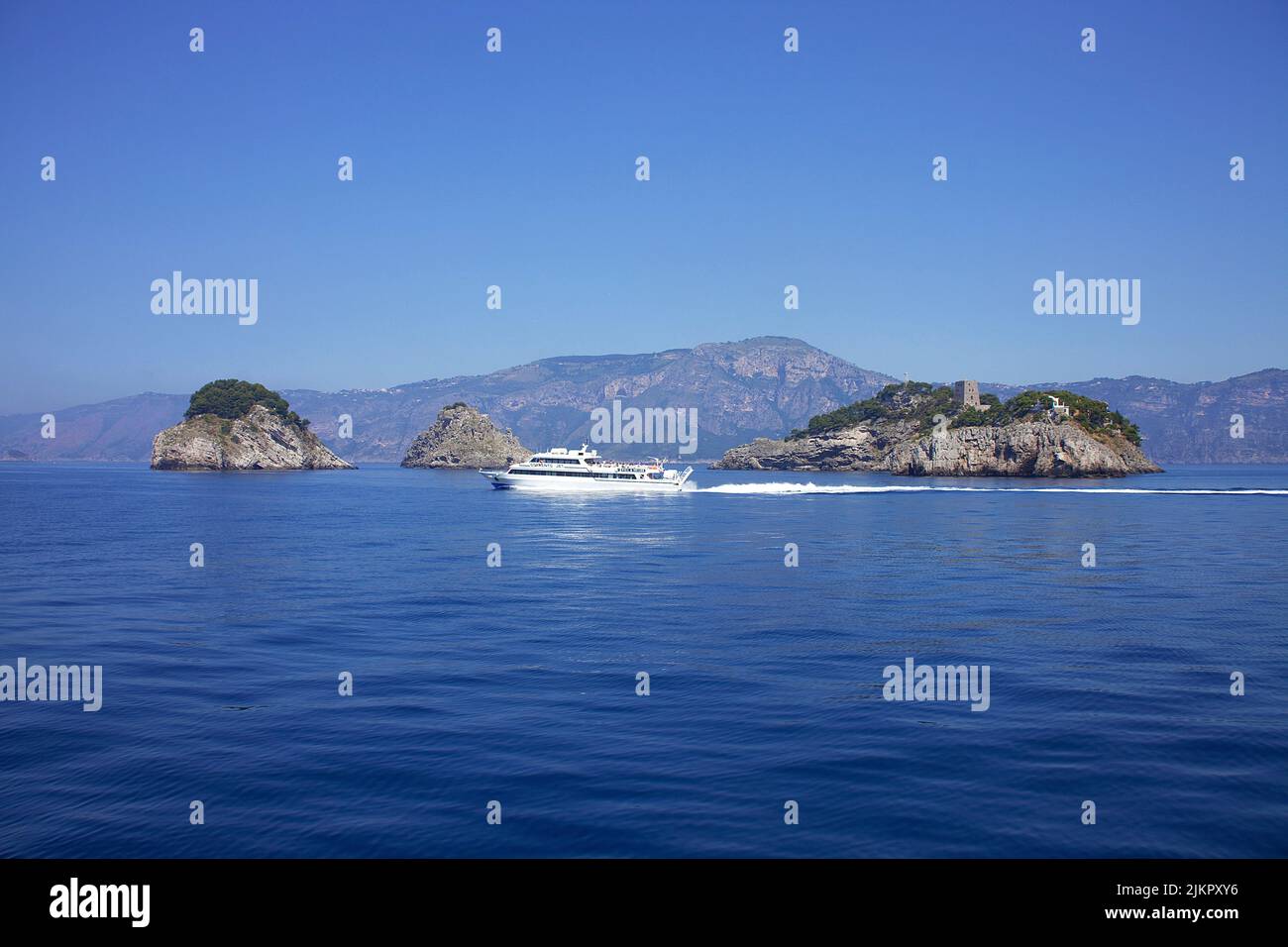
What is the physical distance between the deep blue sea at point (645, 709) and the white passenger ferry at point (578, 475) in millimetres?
104521

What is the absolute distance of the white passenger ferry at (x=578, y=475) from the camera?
162m

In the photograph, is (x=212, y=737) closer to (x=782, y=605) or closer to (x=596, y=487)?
(x=782, y=605)

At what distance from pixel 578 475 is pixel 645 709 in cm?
14372

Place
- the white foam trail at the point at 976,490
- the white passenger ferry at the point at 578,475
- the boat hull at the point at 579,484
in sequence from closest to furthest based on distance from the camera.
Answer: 1. the white foam trail at the point at 976,490
2. the boat hull at the point at 579,484
3. the white passenger ferry at the point at 578,475

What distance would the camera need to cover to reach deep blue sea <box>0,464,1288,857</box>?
1623cm

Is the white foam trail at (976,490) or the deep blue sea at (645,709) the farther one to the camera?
the white foam trail at (976,490)

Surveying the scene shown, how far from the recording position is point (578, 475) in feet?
547
